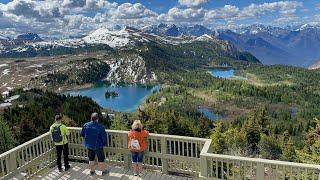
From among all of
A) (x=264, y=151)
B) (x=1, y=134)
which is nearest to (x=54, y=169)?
(x=1, y=134)

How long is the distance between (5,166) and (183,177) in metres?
7.09

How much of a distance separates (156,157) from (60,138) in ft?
13.4

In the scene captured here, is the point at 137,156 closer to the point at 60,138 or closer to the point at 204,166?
the point at 204,166

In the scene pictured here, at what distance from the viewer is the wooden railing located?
13422mm

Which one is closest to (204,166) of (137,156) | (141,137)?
(141,137)

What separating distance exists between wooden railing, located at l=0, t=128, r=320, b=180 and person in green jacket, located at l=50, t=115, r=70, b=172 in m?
0.96

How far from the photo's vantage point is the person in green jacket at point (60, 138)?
15852 mm

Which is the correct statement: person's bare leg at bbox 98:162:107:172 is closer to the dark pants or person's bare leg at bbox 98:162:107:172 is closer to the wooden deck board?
the wooden deck board

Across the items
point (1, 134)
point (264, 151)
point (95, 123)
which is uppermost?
point (95, 123)

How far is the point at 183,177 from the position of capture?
1506cm

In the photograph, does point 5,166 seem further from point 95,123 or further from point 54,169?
point 95,123

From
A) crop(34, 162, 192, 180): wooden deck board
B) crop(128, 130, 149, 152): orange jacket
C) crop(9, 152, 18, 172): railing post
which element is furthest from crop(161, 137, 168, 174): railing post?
crop(9, 152, 18, 172): railing post

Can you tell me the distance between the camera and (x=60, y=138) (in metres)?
16.1

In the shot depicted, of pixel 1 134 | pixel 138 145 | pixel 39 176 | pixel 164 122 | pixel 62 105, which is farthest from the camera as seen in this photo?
pixel 62 105
